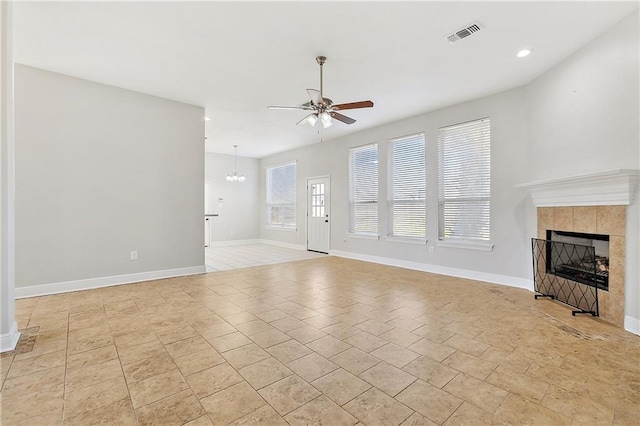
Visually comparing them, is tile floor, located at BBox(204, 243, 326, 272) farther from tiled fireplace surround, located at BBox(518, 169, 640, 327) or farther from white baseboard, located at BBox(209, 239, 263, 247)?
tiled fireplace surround, located at BBox(518, 169, 640, 327)

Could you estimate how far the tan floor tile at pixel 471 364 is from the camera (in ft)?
6.57

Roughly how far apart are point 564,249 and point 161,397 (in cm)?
453

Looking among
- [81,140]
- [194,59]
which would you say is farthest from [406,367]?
[81,140]

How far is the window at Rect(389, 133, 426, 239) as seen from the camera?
17.9 ft

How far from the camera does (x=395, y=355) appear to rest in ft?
7.36

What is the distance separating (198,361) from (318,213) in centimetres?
588

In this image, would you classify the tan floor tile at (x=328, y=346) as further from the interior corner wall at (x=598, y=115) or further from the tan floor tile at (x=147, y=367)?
the interior corner wall at (x=598, y=115)

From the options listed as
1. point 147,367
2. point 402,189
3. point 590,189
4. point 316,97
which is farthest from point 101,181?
point 590,189

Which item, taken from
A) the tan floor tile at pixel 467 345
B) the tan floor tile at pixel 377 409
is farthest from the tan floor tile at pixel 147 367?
the tan floor tile at pixel 467 345

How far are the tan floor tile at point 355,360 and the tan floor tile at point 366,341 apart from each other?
0.27ft

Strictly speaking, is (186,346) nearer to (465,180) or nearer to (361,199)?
(465,180)

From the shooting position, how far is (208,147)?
8.14 m

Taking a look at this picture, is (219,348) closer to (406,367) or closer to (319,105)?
(406,367)

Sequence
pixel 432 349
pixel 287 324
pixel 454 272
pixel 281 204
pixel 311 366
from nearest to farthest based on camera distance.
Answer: pixel 311 366, pixel 432 349, pixel 287 324, pixel 454 272, pixel 281 204
